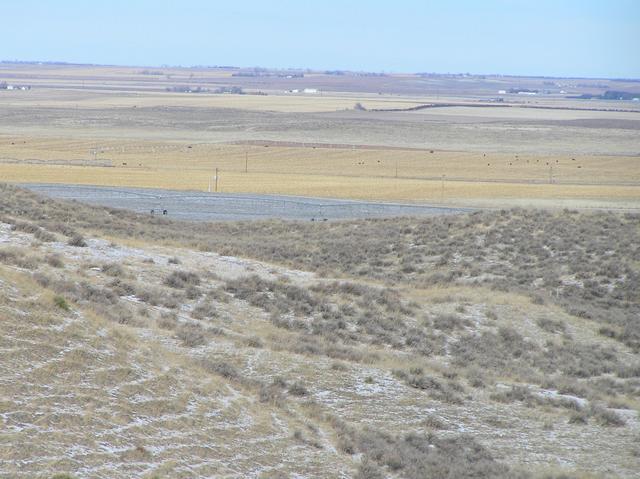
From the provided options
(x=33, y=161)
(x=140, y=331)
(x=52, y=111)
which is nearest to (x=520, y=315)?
(x=140, y=331)

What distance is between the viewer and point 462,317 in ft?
84.5

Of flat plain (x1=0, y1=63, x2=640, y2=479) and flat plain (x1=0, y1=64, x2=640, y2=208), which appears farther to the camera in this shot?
flat plain (x1=0, y1=64, x2=640, y2=208)

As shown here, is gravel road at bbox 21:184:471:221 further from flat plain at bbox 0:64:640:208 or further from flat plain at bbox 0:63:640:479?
flat plain at bbox 0:64:640:208

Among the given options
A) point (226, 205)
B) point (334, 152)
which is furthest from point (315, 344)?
point (334, 152)

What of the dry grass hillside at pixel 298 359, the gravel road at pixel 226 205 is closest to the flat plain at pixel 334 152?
the gravel road at pixel 226 205

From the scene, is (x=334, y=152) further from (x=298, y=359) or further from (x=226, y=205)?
(x=298, y=359)

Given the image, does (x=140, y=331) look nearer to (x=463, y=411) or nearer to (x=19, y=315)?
(x=19, y=315)

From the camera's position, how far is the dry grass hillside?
46.1 ft

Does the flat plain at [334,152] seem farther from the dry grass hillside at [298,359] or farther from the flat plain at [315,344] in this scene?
the dry grass hillside at [298,359]

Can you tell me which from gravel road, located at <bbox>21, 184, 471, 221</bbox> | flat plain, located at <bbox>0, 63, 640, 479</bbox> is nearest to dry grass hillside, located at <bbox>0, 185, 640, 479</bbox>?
flat plain, located at <bbox>0, 63, 640, 479</bbox>

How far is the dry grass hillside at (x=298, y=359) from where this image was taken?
1406 cm

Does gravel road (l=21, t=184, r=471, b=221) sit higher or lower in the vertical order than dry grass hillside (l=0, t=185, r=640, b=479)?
lower

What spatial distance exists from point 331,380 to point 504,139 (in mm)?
117827

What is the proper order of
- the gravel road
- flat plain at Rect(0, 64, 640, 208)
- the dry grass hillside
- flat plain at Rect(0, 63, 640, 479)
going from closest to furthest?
the dry grass hillside, flat plain at Rect(0, 63, 640, 479), the gravel road, flat plain at Rect(0, 64, 640, 208)
